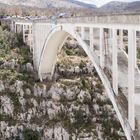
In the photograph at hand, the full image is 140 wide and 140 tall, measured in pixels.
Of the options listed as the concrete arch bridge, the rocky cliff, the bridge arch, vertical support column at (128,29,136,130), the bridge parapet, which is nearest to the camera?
vertical support column at (128,29,136,130)

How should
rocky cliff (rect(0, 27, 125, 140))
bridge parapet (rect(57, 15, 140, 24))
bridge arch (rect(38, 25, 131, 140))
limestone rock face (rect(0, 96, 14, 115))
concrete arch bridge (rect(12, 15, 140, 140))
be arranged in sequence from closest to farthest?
concrete arch bridge (rect(12, 15, 140, 140)) → bridge parapet (rect(57, 15, 140, 24)) → bridge arch (rect(38, 25, 131, 140)) → rocky cliff (rect(0, 27, 125, 140)) → limestone rock face (rect(0, 96, 14, 115))

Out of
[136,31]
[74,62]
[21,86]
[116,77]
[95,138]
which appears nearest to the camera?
[136,31]

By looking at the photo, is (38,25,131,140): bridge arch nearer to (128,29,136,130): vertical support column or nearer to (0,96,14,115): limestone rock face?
(0,96,14,115): limestone rock face

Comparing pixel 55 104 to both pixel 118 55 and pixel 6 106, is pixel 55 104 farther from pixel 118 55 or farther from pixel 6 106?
pixel 118 55

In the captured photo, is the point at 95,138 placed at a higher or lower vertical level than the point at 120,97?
lower

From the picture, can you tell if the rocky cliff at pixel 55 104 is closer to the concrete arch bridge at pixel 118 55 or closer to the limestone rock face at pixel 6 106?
the limestone rock face at pixel 6 106

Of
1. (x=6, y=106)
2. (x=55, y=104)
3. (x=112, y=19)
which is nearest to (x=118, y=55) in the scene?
(x=112, y=19)

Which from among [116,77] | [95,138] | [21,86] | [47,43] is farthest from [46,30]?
[116,77]

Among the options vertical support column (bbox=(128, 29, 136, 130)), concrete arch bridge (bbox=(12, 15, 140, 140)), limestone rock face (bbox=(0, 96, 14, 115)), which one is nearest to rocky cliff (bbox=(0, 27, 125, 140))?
limestone rock face (bbox=(0, 96, 14, 115))

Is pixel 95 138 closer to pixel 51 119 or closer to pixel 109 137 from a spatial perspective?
pixel 109 137
